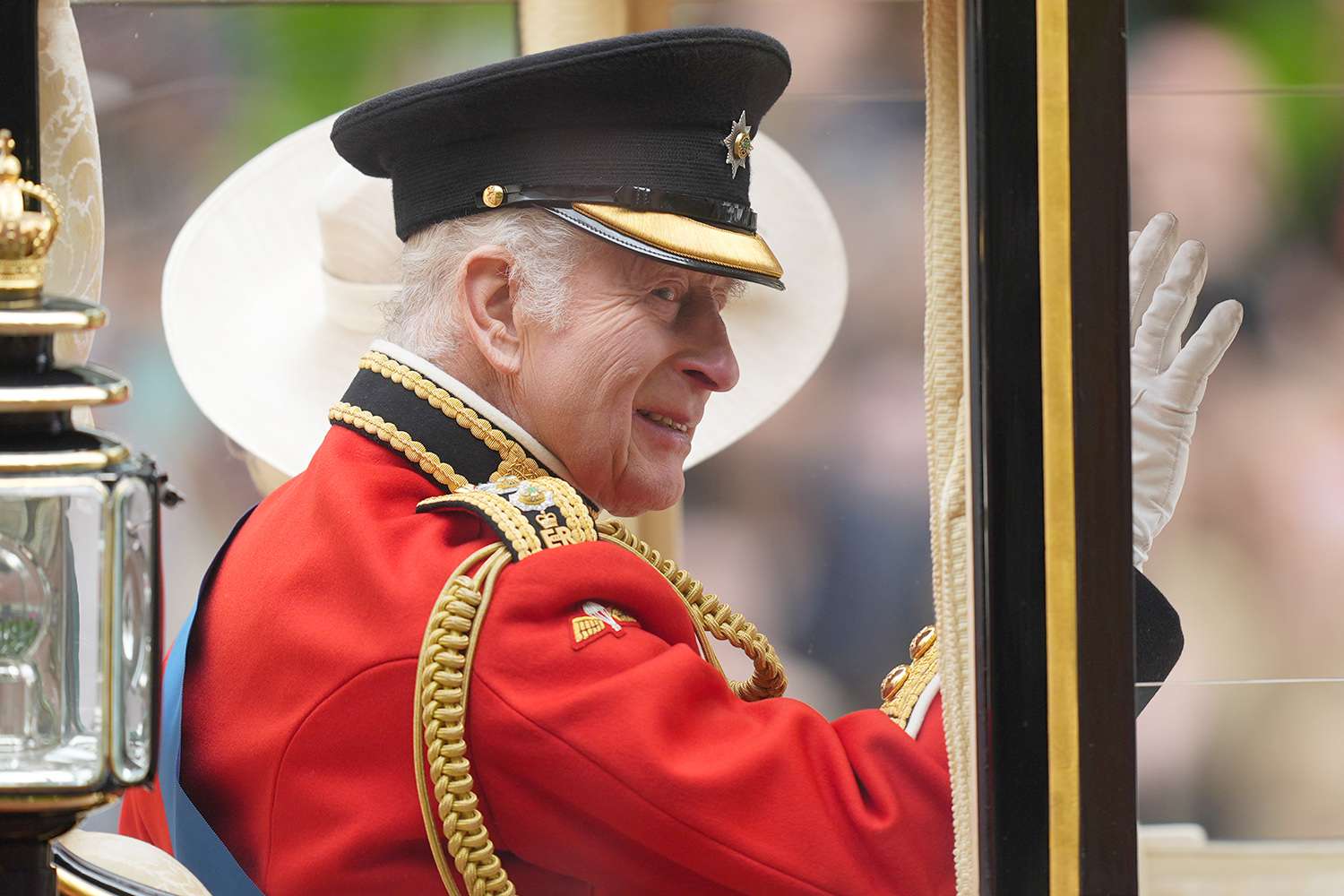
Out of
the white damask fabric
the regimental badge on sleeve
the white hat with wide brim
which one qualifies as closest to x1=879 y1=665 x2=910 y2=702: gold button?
the regimental badge on sleeve

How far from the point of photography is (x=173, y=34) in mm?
2445

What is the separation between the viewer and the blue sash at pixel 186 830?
1.74 meters

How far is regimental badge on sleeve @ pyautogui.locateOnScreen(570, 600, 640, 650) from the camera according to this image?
1.56m

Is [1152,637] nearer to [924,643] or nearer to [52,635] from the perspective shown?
[924,643]

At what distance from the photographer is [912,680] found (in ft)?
5.74

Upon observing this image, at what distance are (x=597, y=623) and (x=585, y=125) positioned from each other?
1.89ft

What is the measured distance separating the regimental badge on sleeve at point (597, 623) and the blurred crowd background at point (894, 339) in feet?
1.62

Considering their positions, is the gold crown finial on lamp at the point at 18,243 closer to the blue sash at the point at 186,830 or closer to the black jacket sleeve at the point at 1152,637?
the blue sash at the point at 186,830

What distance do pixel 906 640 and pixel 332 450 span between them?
933 millimetres

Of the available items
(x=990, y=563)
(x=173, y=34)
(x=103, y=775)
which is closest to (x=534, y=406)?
(x=990, y=563)

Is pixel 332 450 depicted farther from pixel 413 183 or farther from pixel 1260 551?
pixel 1260 551

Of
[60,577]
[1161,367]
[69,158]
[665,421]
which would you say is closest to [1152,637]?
[1161,367]

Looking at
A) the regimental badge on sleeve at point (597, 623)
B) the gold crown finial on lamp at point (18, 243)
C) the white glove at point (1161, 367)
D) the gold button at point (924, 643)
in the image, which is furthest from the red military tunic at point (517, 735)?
the gold crown finial on lamp at point (18, 243)

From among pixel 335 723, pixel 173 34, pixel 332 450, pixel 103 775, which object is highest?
pixel 173 34
